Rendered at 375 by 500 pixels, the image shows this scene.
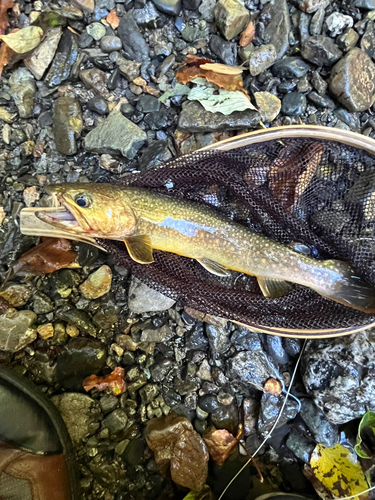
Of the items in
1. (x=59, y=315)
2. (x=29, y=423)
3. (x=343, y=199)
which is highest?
(x=343, y=199)

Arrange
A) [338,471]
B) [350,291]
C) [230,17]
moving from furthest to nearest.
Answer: [230,17]
[338,471]
[350,291]

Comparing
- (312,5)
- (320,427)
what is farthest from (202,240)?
(312,5)

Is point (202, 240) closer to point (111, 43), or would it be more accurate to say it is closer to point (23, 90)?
point (111, 43)

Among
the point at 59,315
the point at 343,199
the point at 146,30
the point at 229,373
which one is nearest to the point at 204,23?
the point at 146,30

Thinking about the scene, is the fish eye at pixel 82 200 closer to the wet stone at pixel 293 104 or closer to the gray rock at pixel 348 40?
A: the wet stone at pixel 293 104

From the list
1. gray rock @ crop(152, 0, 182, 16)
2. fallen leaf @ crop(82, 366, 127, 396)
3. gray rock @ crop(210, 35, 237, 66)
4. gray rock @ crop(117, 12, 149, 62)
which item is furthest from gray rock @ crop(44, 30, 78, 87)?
fallen leaf @ crop(82, 366, 127, 396)

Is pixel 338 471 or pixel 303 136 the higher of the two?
pixel 303 136

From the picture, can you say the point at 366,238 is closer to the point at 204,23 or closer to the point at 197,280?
the point at 197,280
